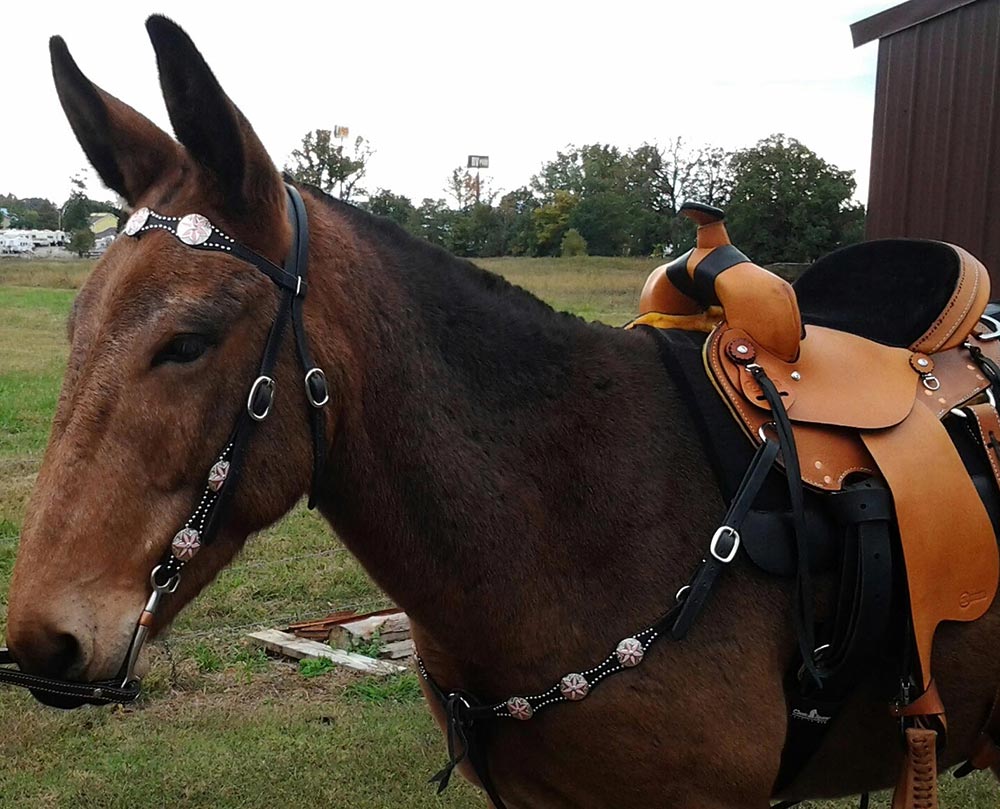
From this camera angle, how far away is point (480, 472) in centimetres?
191

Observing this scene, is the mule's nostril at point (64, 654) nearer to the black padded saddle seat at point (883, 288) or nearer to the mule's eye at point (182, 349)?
the mule's eye at point (182, 349)

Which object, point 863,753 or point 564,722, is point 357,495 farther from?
point 863,753

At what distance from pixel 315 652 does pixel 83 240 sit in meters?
47.4

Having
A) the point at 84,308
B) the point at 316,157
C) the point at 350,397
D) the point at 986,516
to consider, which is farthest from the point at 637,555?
the point at 316,157

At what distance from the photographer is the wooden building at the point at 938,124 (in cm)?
768

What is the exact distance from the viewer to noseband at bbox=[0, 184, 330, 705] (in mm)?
1595

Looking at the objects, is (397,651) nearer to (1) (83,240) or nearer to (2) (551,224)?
(2) (551,224)

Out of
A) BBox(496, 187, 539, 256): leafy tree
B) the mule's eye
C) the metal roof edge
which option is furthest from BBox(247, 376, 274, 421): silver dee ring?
BBox(496, 187, 539, 256): leafy tree

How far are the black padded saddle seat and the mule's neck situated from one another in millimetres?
853

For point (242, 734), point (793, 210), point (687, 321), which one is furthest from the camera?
point (793, 210)

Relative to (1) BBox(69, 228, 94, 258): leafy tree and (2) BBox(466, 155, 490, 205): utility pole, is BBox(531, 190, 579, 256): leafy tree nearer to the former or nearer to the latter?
(2) BBox(466, 155, 490, 205): utility pole

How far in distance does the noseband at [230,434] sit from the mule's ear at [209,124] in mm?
96

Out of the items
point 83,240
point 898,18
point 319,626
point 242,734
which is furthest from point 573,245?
point 242,734

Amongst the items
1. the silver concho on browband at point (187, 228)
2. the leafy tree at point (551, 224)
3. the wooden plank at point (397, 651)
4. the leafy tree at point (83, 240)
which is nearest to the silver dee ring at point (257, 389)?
the silver concho on browband at point (187, 228)
